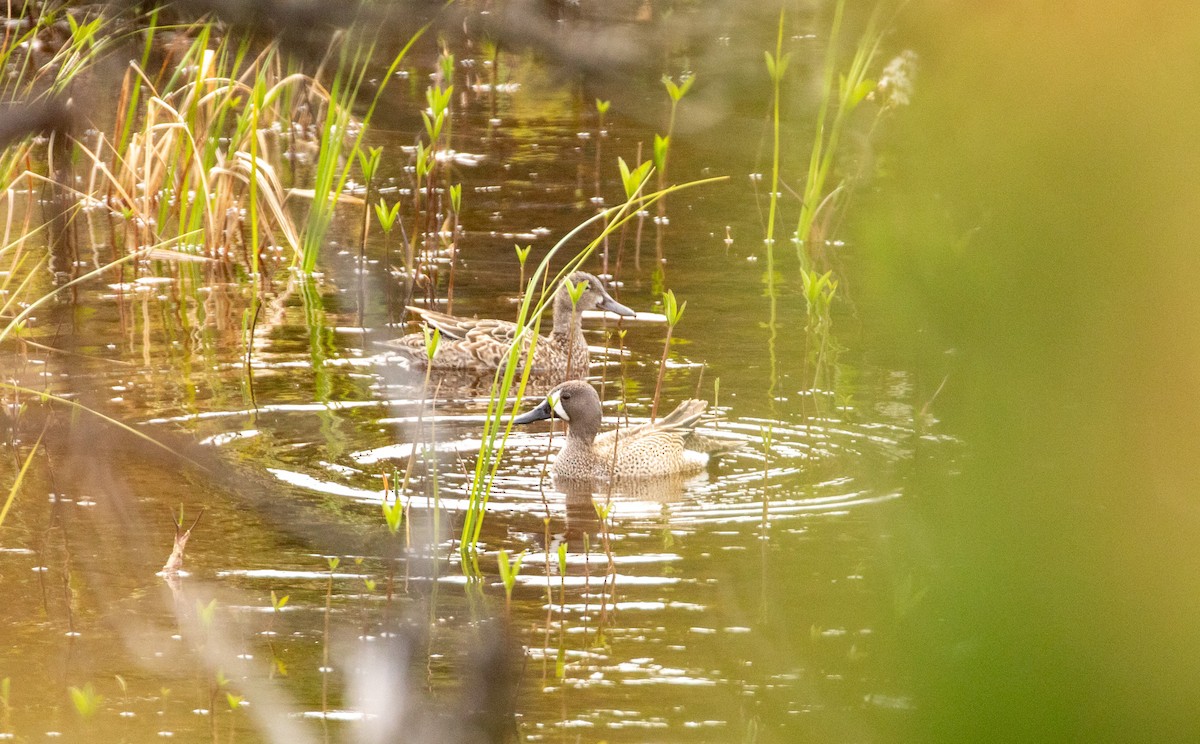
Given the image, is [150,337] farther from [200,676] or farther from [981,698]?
[981,698]

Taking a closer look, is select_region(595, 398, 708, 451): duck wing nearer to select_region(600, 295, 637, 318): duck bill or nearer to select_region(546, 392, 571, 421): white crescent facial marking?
select_region(546, 392, 571, 421): white crescent facial marking

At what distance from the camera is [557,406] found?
24.0ft

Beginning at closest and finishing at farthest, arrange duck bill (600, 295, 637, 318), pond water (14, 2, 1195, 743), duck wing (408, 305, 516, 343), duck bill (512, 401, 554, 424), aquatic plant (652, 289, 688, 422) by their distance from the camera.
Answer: pond water (14, 2, 1195, 743) < aquatic plant (652, 289, 688, 422) < duck bill (512, 401, 554, 424) < duck wing (408, 305, 516, 343) < duck bill (600, 295, 637, 318)

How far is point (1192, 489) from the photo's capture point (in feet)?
2.52

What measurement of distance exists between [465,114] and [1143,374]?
13707 mm

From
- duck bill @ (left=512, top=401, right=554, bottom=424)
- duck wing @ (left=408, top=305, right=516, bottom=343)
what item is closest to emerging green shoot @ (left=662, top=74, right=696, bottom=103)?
duck bill @ (left=512, top=401, right=554, bottom=424)

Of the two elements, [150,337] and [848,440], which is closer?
[848,440]

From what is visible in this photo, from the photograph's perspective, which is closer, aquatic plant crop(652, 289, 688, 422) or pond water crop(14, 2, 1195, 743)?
pond water crop(14, 2, 1195, 743)

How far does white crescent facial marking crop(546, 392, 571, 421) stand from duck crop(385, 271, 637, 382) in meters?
0.68

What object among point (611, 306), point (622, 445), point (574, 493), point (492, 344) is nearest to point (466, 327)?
point (492, 344)

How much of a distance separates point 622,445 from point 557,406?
493 mm

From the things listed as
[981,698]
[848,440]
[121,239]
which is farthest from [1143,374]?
[121,239]

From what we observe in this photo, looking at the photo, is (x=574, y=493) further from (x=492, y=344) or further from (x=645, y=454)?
(x=492, y=344)

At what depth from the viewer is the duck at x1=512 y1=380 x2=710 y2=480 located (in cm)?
689
